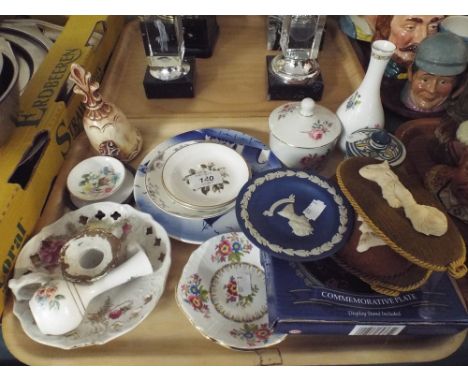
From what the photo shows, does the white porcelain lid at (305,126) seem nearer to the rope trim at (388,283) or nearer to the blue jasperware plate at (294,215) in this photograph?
the blue jasperware plate at (294,215)

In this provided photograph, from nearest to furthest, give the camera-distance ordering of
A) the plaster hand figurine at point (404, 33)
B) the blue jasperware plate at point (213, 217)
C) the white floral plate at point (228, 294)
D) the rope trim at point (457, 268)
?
1. the rope trim at point (457, 268)
2. the white floral plate at point (228, 294)
3. the blue jasperware plate at point (213, 217)
4. the plaster hand figurine at point (404, 33)

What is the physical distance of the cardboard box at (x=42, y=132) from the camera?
0.62 metres

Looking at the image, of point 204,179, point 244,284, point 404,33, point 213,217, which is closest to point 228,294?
point 244,284

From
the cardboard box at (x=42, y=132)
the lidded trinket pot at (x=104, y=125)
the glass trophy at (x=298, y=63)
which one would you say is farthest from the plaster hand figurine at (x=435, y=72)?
the cardboard box at (x=42, y=132)

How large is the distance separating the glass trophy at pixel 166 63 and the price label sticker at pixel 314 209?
47 cm

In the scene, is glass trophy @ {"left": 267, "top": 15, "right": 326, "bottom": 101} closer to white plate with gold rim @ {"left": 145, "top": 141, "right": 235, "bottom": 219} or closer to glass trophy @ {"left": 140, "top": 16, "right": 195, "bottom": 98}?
glass trophy @ {"left": 140, "top": 16, "right": 195, "bottom": 98}

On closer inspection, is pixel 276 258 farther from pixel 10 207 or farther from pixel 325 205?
pixel 10 207

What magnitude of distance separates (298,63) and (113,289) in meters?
0.65

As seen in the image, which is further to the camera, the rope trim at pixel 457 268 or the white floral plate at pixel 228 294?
the white floral plate at pixel 228 294

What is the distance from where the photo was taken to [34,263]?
625 millimetres

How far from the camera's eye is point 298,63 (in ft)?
2.99

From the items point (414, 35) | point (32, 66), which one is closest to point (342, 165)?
point (414, 35)

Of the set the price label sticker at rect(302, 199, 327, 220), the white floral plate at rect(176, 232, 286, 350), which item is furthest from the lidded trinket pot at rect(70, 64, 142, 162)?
the price label sticker at rect(302, 199, 327, 220)

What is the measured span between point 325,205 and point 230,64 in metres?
0.58
